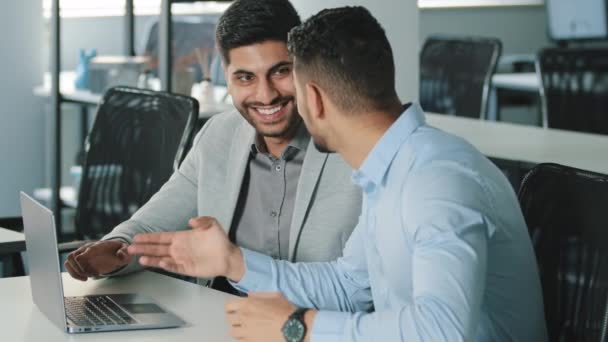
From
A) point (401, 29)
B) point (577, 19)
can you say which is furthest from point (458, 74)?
point (577, 19)

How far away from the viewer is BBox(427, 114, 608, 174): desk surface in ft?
11.3

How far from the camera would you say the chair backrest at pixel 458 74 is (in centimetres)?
539

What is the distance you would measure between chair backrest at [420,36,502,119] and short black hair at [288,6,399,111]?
3560 millimetres

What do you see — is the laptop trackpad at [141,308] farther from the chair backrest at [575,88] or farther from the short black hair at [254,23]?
the chair backrest at [575,88]

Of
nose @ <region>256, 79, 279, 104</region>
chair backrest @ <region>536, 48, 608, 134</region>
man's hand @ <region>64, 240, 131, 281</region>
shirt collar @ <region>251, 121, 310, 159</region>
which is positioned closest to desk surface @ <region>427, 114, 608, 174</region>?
chair backrest @ <region>536, 48, 608, 134</region>

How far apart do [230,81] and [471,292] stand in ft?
3.55

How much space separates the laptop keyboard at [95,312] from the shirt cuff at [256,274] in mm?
226

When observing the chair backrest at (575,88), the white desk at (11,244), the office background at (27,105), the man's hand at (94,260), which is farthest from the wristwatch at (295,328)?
the office background at (27,105)

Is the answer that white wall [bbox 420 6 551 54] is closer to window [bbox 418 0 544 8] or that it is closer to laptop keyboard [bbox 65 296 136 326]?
window [bbox 418 0 544 8]

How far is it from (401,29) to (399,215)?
7.76ft

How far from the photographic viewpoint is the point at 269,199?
2580 millimetres

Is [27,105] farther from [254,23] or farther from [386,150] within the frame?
[386,150]

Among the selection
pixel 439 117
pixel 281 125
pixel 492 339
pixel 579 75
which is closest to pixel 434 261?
pixel 492 339

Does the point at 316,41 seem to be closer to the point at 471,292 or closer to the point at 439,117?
the point at 471,292
